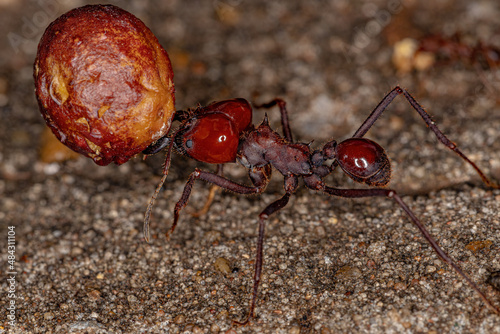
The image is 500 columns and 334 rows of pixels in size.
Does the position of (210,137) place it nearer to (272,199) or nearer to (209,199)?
(209,199)

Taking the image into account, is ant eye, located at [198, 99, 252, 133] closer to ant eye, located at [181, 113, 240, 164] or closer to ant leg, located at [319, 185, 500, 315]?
ant eye, located at [181, 113, 240, 164]

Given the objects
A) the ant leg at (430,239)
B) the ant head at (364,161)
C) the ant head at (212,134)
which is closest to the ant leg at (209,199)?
the ant head at (212,134)

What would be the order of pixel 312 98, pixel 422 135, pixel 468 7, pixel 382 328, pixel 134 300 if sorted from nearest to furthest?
pixel 382 328
pixel 134 300
pixel 422 135
pixel 312 98
pixel 468 7

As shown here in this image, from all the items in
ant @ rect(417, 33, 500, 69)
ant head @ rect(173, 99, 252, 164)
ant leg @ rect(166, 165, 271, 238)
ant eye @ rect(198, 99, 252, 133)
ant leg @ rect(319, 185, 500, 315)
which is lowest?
ant leg @ rect(319, 185, 500, 315)

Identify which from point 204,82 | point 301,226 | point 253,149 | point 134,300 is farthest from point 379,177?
point 204,82

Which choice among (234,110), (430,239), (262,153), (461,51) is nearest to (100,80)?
(234,110)

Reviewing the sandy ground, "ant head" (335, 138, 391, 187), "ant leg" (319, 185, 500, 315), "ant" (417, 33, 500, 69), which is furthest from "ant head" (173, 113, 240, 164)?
"ant" (417, 33, 500, 69)

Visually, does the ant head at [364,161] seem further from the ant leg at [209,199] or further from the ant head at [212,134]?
the ant leg at [209,199]

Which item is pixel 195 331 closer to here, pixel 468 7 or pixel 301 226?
pixel 301 226
